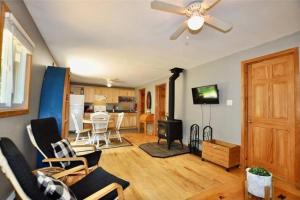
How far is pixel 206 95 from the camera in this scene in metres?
3.48

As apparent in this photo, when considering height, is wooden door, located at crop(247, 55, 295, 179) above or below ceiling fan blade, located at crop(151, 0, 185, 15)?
below

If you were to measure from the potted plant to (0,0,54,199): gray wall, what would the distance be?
2081 millimetres

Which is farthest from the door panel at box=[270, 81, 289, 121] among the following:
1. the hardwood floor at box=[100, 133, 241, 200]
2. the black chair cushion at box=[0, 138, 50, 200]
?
the black chair cushion at box=[0, 138, 50, 200]

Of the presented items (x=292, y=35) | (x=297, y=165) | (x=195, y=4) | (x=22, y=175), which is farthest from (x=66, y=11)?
(x=297, y=165)

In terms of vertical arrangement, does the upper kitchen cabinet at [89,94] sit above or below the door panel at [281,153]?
above

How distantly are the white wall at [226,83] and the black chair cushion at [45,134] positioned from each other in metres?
3.08

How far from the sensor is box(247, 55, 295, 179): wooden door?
2.31 m

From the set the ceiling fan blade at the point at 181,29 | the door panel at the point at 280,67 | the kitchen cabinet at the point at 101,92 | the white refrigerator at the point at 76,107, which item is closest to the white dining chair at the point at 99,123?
the white refrigerator at the point at 76,107

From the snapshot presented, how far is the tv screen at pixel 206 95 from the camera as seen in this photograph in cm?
327

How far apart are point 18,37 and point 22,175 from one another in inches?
54.9

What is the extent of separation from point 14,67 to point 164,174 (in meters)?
2.51

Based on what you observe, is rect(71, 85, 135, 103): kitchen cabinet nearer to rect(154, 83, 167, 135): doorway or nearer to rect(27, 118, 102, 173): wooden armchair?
rect(154, 83, 167, 135): doorway

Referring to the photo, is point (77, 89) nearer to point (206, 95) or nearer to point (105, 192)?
point (206, 95)

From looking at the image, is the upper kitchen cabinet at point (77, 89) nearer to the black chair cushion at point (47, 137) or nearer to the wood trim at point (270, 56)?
the black chair cushion at point (47, 137)
